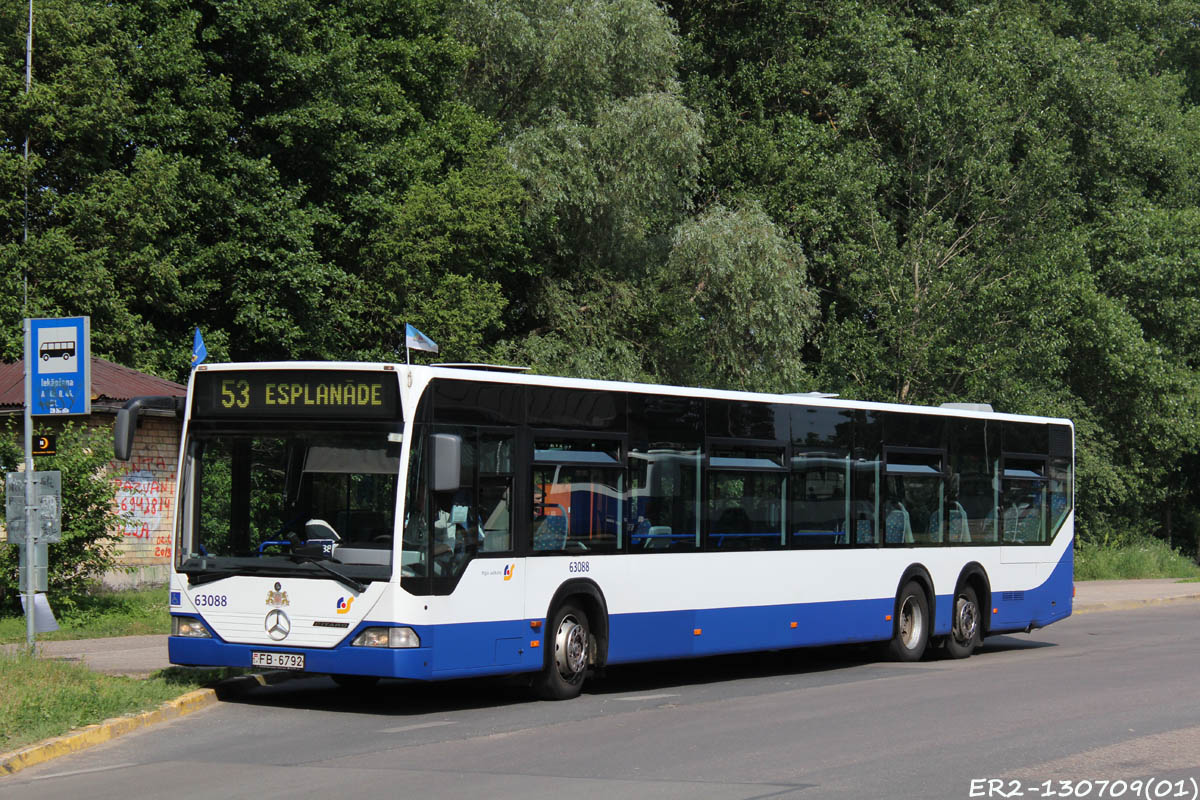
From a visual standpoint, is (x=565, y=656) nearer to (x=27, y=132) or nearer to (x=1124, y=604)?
(x=27, y=132)

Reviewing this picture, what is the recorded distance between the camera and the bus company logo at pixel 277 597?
12.5 meters

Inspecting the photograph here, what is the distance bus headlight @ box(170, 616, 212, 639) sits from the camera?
508 inches

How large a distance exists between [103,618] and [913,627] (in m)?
10.6

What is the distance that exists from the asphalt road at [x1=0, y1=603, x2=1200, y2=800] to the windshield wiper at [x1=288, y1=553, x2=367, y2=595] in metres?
1.13

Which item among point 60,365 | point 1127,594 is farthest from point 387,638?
point 1127,594

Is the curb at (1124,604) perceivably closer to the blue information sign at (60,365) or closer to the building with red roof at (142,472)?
the building with red roof at (142,472)

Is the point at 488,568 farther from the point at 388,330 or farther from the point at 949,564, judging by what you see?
the point at 388,330

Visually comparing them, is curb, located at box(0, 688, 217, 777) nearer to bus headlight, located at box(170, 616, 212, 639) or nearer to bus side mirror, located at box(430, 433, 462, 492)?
bus headlight, located at box(170, 616, 212, 639)

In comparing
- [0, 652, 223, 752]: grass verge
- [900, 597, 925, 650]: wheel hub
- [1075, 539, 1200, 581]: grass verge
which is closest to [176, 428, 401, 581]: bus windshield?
[0, 652, 223, 752]: grass verge

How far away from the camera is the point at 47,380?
45.7 ft

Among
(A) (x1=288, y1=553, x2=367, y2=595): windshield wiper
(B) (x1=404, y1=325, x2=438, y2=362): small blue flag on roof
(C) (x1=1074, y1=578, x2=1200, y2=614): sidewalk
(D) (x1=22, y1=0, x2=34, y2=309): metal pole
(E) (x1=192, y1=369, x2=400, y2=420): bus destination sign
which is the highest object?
(D) (x1=22, y1=0, x2=34, y2=309): metal pole

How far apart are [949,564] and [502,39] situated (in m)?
21.6

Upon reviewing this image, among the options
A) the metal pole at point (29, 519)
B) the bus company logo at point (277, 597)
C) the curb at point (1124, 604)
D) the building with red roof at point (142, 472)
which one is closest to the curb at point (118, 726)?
the bus company logo at point (277, 597)

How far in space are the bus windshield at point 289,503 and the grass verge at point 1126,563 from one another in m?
29.9
